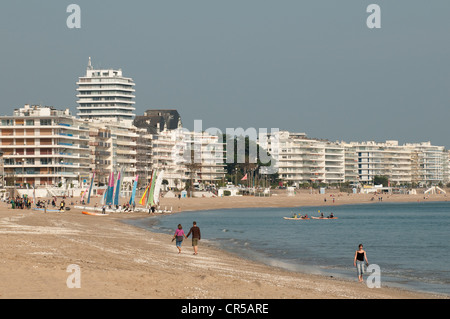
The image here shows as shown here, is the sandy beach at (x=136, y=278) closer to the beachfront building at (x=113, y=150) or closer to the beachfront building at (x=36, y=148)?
the beachfront building at (x=36, y=148)

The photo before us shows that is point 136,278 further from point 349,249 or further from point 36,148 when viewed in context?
point 36,148

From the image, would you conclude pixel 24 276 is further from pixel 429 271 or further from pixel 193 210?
pixel 193 210

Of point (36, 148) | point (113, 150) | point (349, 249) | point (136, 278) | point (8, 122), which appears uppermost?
point (8, 122)

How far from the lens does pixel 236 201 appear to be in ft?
474

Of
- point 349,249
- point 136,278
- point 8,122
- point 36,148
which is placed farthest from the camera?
point 8,122

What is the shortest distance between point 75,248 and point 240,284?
13123 mm

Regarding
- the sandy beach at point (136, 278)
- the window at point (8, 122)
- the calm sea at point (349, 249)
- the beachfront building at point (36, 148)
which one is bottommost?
the calm sea at point (349, 249)

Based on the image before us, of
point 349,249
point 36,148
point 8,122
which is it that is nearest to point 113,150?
point 36,148

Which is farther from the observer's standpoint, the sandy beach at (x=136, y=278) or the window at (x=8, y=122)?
the window at (x=8, y=122)

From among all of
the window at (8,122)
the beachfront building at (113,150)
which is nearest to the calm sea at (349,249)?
the window at (8,122)

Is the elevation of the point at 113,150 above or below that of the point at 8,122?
below

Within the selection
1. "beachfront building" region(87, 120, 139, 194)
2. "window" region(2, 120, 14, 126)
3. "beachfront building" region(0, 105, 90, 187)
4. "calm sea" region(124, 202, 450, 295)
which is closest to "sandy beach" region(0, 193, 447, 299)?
"calm sea" region(124, 202, 450, 295)

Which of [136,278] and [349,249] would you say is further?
[349,249]
